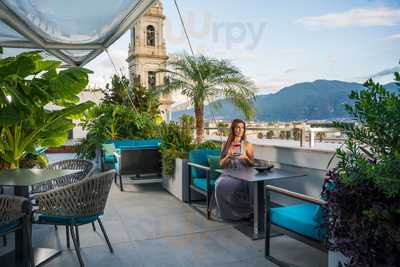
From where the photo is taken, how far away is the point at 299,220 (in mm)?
2707

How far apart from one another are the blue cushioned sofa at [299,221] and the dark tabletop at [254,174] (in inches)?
15.5

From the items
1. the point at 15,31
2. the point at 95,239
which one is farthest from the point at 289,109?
the point at 15,31

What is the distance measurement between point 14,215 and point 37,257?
0.77 m

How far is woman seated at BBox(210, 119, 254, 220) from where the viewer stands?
4.11 m

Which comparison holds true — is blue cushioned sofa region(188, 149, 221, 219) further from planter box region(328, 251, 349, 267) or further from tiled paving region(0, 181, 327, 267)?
planter box region(328, 251, 349, 267)

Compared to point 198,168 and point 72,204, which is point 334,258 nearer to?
point 72,204

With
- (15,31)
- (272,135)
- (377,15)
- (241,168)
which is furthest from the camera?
(15,31)

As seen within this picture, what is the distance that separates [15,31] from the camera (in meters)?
6.25

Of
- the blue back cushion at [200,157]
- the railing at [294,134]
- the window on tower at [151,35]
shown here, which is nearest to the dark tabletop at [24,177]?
the blue back cushion at [200,157]

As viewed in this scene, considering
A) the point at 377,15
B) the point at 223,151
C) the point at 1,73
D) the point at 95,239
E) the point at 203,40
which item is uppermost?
the point at 203,40

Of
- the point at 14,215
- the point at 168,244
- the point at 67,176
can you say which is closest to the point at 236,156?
the point at 168,244

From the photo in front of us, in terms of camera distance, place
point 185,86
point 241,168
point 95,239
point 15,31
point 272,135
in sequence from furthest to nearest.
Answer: point 185,86 → point 15,31 → point 272,135 → point 241,168 → point 95,239

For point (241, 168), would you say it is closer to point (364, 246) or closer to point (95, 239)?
point (95, 239)

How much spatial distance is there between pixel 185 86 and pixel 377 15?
4402 millimetres
